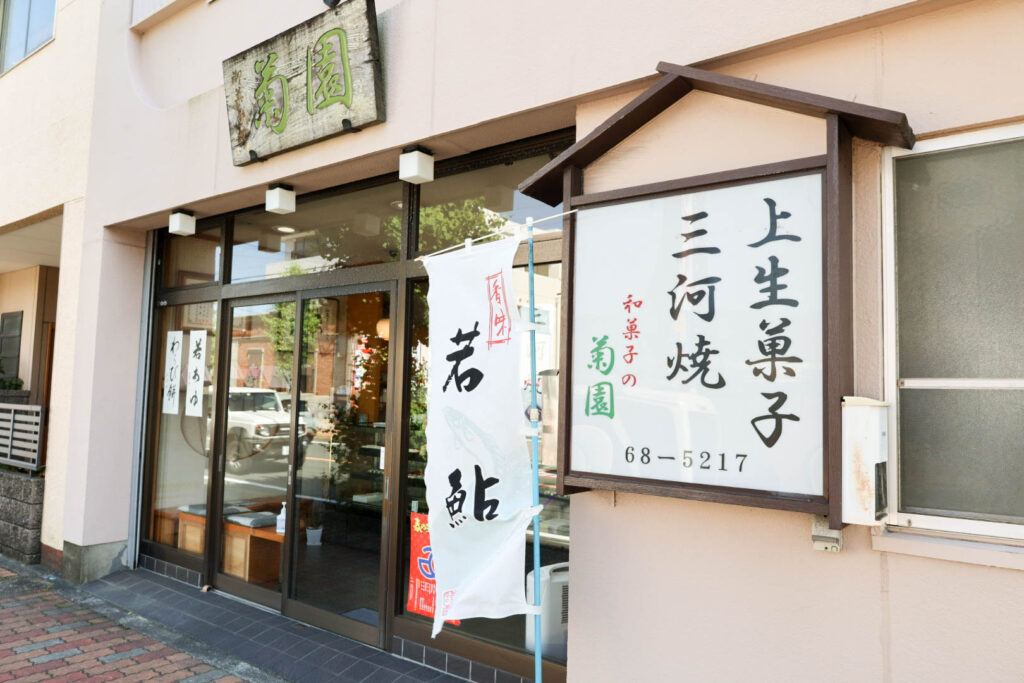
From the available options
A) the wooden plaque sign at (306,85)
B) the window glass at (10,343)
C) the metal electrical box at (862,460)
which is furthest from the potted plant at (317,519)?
the window glass at (10,343)

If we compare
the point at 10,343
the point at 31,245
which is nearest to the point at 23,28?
the point at 31,245

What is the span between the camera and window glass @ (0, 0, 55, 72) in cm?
860

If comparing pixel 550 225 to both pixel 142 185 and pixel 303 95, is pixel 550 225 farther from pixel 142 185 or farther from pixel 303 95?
pixel 142 185

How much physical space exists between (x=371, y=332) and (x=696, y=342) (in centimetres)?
303

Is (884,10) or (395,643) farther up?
(884,10)

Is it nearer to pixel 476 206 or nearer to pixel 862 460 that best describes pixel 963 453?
pixel 862 460

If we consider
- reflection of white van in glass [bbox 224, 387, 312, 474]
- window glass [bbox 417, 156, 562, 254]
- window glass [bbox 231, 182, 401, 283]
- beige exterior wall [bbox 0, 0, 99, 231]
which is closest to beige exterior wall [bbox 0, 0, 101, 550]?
beige exterior wall [bbox 0, 0, 99, 231]

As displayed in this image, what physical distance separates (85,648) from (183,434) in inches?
90.4

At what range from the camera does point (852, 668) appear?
9.17ft

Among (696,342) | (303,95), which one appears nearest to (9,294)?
(303,95)

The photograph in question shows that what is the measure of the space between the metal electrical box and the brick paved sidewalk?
4081mm

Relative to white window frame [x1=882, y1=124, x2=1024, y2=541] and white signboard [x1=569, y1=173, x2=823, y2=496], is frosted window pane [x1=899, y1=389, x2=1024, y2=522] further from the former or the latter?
white signboard [x1=569, y1=173, x2=823, y2=496]

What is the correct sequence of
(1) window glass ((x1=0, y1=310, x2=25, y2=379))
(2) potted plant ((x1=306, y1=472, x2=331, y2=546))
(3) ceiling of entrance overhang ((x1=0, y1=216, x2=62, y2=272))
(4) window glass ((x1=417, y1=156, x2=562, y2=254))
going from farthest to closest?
(1) window glass ((x1=0, y1=310, x2=25, y2=379)) < (3) ceiling of entrance overhang ((x1=0, y1=216, x2=62, y2=272)) < (2) potted plant ((x1=306, y1=472, x2=331, y2=546)) < (4) window glass ((x1=417, y1=156, x2=562, y2=254))

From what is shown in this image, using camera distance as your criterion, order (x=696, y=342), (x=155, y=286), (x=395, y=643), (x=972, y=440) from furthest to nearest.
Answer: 1. (x=155, y=286)
2. (x=395, y=643)
3. (x=696, y=342)
4. (x=972, y=440)
